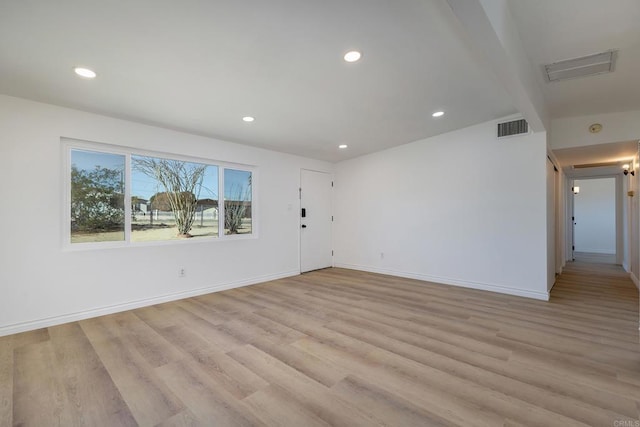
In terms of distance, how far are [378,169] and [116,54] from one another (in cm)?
449

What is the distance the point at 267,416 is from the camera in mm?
1629

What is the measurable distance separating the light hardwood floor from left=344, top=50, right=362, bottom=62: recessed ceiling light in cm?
255

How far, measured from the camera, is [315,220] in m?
6.09

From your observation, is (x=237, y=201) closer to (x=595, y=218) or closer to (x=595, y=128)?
(x=595, y=128)

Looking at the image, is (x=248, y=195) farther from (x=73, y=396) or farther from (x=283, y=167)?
(x=73, y=396)

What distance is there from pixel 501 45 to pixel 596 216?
1048 centimetres

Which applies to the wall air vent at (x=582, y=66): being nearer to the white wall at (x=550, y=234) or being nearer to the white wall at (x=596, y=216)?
the white wall at (x=550, y=234)

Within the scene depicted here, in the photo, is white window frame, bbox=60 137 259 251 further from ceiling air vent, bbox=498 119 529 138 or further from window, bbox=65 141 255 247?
ceiling air vent, bbox=498 119 529 138

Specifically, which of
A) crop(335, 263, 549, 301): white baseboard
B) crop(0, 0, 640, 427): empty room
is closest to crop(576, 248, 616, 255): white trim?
crop(0, 0, 640, 427): empty room

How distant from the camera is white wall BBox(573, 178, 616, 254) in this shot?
8.59 meters

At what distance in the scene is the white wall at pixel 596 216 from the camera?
859 cm

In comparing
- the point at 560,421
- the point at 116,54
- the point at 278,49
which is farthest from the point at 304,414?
the point at 116,54

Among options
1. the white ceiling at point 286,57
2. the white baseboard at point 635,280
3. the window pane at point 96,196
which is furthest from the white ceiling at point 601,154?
the window pane at point 96,196

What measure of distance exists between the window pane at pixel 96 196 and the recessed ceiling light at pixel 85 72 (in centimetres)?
125
